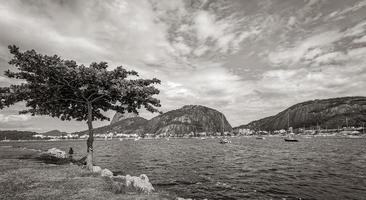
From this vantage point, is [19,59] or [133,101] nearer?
[19,59]

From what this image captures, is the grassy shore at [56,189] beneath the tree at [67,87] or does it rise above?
beneath

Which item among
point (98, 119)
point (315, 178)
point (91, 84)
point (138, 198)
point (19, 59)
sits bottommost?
point (315, 178)

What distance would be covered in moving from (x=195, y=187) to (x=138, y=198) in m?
13.1

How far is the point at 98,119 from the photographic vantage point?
37.9 m

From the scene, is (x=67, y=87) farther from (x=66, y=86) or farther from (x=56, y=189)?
(x=56, y=189)

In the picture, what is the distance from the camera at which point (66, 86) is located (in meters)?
27.7

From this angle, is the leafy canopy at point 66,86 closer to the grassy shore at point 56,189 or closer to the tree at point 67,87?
the tree at point 67,87

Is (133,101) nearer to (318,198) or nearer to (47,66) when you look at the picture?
(47,66)

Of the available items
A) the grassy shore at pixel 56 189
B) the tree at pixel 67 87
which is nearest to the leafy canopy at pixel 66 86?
the tree at pixel 67 87

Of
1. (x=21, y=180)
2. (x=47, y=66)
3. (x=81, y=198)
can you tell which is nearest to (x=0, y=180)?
(x=21, y=180)

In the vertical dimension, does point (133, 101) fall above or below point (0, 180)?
above

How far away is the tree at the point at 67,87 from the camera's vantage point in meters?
23.8

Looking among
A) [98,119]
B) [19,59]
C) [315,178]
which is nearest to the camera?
[19,59]

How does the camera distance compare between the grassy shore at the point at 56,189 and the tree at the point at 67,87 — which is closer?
the grassy shore at the point at 56,189
